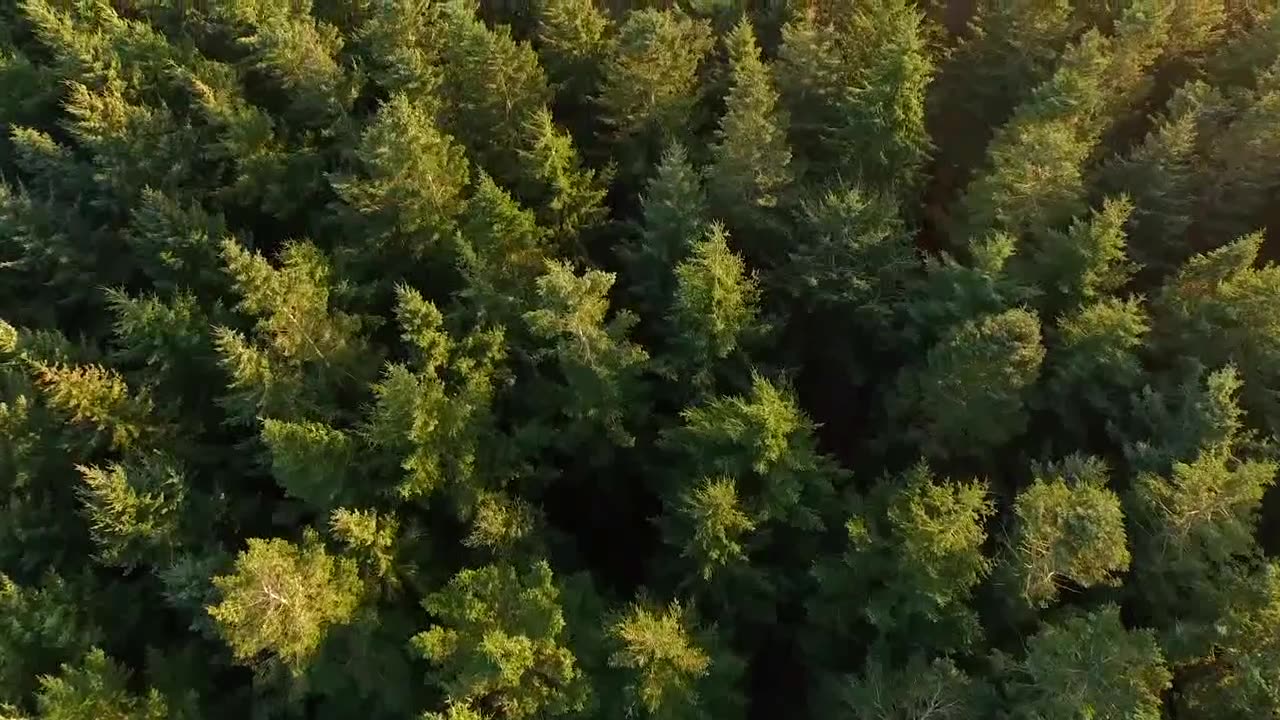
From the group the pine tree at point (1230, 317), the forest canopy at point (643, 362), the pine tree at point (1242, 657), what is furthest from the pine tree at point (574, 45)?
the pine tree at point (1242, 657)

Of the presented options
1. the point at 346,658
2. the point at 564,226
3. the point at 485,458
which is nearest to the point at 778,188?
the point at 564,226

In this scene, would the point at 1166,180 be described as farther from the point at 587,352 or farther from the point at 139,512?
the point at 139,512

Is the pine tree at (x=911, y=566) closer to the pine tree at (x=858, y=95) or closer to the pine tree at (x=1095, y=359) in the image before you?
the pine tree at (x=1095, y=359)

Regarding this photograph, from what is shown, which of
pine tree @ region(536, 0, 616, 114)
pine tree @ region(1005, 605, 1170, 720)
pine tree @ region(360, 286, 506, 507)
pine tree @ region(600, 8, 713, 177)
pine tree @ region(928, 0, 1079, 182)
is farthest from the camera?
pine tree @ region(536, 0, 616, 114)

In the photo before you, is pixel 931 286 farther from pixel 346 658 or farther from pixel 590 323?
pixel 346 658

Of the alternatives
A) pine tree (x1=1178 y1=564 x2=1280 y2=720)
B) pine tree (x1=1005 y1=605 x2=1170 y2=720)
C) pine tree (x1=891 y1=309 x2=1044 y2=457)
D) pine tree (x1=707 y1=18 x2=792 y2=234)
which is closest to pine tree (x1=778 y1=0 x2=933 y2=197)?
pine tree (x1=707 y1=18 x2=792 y2=234)

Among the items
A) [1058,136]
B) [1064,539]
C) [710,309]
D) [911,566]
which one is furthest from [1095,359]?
[710,309]

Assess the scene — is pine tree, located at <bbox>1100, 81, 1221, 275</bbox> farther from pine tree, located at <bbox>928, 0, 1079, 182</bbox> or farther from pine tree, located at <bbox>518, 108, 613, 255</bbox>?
pine tree, located at <bbox>518, 108, 613, 255</bbox>
